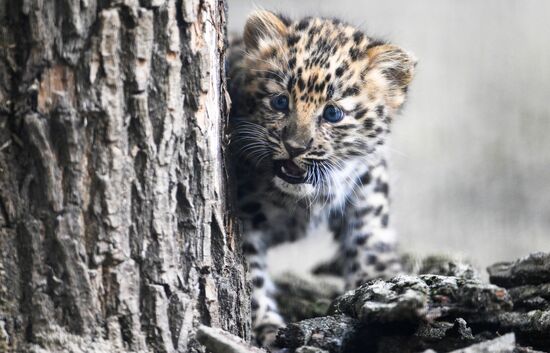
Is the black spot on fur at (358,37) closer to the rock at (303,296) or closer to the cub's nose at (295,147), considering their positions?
the cub's nose at (295,147)

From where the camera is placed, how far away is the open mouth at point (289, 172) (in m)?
4.93

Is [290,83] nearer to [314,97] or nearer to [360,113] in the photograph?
[314,97]

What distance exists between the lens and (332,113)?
16.3 feet

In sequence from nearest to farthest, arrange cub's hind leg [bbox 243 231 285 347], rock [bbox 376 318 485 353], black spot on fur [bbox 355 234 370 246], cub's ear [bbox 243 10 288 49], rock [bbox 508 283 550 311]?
rock [bbox 376 318 485 353]
rock [bbox 508 283 550 311]
cub's ear [bbox 243 10 288 49]
cub's hind leg [bbox 243 231 285 347]
black spot on fur [bbox 355 234 370 246]

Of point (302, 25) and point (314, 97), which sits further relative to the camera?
point (302, 25)

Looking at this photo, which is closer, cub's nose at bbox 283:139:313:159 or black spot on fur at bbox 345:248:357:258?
cub's nose at bbox 283:139:313:159

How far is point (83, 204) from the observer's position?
11.2 ft

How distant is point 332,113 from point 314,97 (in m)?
0.16

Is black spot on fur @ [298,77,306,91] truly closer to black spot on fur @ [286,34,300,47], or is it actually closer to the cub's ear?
black spot on fur @ [286,34,300,47]

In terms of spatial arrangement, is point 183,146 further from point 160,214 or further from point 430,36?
point 430,36

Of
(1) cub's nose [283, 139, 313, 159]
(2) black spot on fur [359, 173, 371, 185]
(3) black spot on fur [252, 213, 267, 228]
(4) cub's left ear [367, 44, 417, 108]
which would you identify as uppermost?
(4) cub's left ear [367, 44, 417, 108]

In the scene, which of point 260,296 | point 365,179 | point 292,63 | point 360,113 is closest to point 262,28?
point 292,63

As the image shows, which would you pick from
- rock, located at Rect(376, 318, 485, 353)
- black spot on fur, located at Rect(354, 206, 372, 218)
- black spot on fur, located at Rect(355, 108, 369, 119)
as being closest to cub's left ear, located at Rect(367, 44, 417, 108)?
black spot on fur, located at Rect(355, 108, 369, 119)

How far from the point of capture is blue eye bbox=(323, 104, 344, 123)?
4957 millimetres
